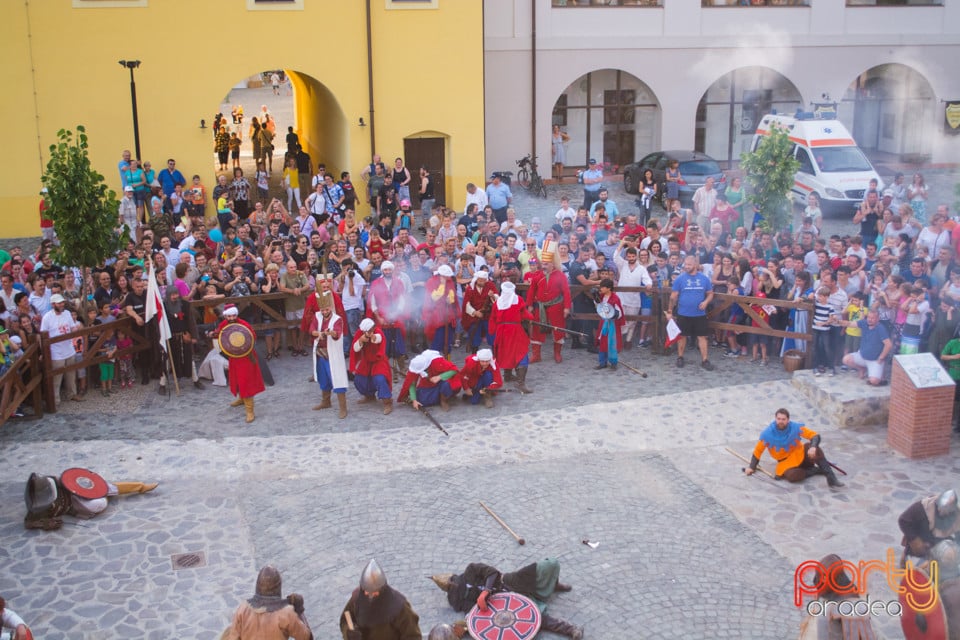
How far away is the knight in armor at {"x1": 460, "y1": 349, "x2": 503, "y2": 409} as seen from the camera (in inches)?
528

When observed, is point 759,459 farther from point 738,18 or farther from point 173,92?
point 738,18

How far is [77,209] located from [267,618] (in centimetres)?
873

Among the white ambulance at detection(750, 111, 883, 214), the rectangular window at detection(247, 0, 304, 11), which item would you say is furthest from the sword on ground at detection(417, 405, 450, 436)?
the rectangular window at detection(247, 0, 304, 11)

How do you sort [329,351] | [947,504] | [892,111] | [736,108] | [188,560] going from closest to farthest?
[947,504] → [188,560] → [329,351] → [736,108] → [892,111]

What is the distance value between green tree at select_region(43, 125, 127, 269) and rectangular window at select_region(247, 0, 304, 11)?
8.15m

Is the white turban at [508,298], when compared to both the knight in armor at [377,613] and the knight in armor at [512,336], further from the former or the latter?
the knight in armor at [377,613]

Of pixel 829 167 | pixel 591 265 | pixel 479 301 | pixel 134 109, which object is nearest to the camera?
pixel 479 301

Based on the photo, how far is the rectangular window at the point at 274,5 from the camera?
71.1 feet

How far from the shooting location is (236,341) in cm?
1311

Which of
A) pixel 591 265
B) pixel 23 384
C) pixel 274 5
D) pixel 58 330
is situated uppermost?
pixel 274 5

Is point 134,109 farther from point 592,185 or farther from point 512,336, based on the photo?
point 512,336

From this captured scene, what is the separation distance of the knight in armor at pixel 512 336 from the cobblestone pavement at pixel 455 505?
1.31 feet

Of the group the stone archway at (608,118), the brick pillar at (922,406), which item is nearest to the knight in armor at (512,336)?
the brick pillar at (922,406)

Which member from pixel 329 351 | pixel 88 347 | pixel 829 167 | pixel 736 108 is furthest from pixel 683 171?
pixel 88 347
